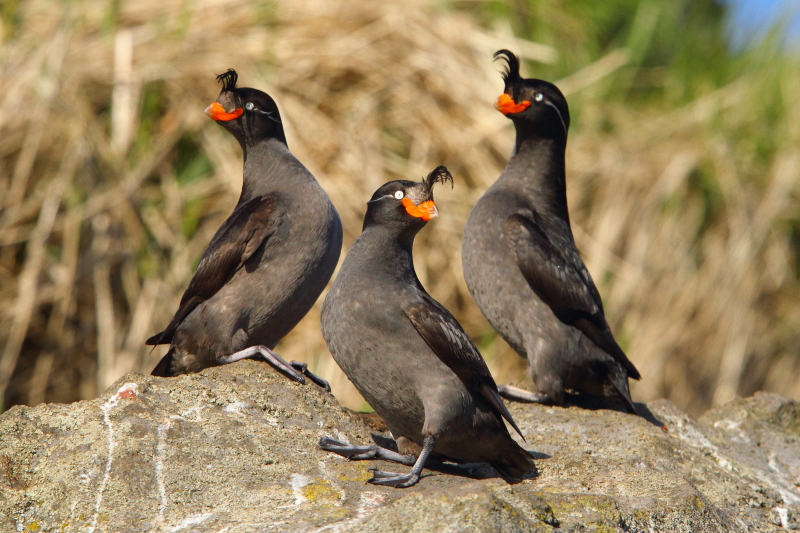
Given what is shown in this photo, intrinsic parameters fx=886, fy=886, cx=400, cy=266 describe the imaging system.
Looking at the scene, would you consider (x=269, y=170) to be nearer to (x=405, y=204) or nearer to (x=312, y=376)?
(x=312, y=376)

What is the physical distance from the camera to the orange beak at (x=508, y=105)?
17.0 ft

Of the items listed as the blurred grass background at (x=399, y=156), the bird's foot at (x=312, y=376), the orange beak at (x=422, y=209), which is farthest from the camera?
the blurred grass background at (x=399, y=156)

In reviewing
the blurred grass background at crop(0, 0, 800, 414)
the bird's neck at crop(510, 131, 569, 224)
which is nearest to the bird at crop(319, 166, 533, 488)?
the bird's neck at crop(510, 131, 569, 224)

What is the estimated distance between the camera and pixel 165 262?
288 inches

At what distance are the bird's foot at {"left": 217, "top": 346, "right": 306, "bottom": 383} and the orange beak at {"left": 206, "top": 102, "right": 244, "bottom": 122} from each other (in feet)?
4.29

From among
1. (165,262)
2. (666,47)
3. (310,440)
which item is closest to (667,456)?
(310,440)

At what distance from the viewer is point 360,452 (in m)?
3.40

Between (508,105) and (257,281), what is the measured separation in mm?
1939

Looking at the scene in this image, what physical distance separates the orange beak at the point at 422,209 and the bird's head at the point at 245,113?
4.88 feet

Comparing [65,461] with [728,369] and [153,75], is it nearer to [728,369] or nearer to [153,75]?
[153,75]

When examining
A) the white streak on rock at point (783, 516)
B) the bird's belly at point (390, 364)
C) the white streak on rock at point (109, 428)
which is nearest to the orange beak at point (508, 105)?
the bird's belly at point (390, 364)

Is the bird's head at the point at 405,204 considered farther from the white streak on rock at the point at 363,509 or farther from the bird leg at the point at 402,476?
the white streak on rock at the point at 363,509

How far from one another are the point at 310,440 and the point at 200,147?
4699 millimetres

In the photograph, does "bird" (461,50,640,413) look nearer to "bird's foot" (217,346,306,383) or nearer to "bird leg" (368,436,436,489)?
"bird's foot" (217,346,306,383)
